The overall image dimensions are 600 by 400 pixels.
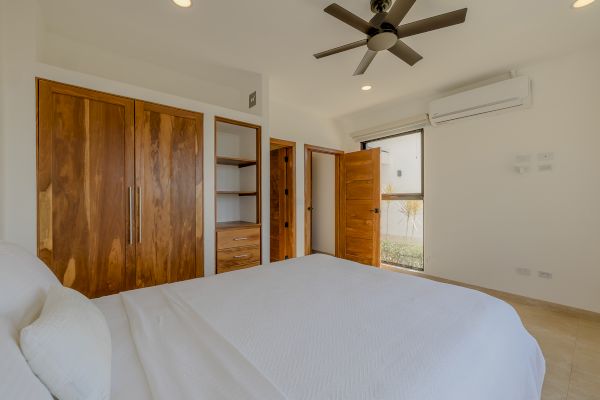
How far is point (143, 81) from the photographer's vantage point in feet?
8.58

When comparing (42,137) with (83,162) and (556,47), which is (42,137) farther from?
(556,47)

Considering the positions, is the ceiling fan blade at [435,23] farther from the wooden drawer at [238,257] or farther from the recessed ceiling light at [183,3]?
the wooden drawer at [238,257]

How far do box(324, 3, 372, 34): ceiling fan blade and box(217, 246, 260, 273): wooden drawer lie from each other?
2209 millimetres

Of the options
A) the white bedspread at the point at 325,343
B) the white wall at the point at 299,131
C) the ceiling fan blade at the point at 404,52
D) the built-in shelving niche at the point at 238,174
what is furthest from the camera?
the white wall at the point at 299,131

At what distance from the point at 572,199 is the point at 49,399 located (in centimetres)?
377

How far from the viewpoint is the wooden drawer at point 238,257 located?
263cm

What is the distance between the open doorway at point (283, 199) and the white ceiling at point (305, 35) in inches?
47.2

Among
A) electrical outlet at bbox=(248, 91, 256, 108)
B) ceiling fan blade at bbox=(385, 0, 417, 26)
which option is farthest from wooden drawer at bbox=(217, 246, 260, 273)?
ceiling fan blade at bbox=(385, 0, 417, 26)

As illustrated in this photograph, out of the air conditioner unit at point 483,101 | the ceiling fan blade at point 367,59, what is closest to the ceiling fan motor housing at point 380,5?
the ceiling fan blade at point 367,59

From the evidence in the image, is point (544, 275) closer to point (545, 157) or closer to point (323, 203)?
point (545, 157)

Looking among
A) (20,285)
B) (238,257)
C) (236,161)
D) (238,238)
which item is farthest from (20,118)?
(238,257)

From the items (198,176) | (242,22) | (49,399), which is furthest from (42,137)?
(49,399)

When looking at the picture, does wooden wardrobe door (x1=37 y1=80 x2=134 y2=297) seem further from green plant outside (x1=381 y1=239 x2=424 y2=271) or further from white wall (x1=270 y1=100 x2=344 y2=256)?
green plant outside (x1=381 y1=239 x2=424 y2=271)

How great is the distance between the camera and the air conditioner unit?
270 cm
